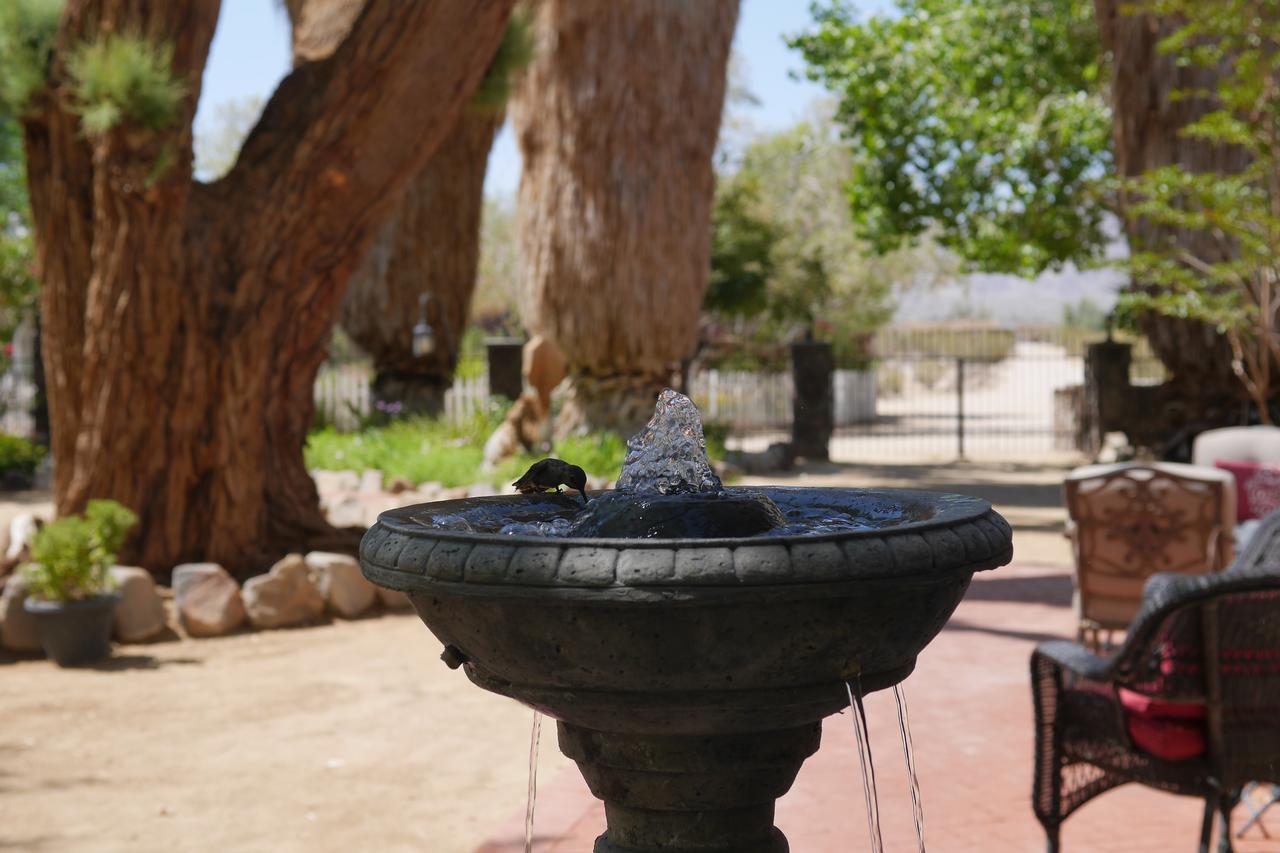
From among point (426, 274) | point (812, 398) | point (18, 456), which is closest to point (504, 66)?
point (426, 274)

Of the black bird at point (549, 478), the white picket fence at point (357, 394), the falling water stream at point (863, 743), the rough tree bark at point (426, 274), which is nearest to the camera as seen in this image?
the falling water stream at point (863, 743)

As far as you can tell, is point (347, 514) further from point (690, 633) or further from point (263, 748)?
point (690, 633)

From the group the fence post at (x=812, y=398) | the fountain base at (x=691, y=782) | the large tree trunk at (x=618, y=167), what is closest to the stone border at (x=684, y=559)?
the fountain base at (x=691, y=782)

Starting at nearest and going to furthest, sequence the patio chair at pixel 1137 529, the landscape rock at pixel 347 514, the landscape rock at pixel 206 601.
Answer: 1. the patio chair at pixel 1137 529
2. the landscape rock at pixel 206 601
3. the landscape rock at pixel 347 514

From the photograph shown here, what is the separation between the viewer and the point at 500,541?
6.87 feet

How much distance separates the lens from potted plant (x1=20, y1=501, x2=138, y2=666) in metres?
6.71

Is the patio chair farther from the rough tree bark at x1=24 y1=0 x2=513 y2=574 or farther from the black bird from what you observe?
the rough tree bark at x1=24 y1=0 x2=513 y2=574

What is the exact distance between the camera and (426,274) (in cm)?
1866

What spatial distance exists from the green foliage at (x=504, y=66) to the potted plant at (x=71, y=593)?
445cm

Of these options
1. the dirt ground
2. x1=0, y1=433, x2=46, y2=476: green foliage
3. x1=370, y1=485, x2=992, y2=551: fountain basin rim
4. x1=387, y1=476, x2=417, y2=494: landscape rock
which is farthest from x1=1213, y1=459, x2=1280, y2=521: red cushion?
x1=0, y1=433, x2=46, y2=476: green foliage

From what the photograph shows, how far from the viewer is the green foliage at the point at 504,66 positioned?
9.81 metres

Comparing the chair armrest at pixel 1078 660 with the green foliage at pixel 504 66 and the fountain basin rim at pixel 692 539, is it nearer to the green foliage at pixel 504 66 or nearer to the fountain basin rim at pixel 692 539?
the fountain basin rim at pixel 692 539

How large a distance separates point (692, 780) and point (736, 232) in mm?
22400

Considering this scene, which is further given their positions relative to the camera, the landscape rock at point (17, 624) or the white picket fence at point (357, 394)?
the white picket fence at point (357, 394)
